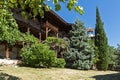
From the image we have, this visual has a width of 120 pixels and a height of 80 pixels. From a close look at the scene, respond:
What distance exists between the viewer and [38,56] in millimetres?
26391

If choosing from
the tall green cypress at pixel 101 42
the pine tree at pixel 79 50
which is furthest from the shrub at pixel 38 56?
the tall green cypress at pixel 101 42

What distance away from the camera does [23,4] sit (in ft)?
18.5

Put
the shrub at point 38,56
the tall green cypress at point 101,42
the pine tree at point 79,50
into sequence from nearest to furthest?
the shrub at point 38,56, the pine tree at point 79,50, the tall green cypress at point 101,42

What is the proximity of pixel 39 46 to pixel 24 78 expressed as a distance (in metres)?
7.74

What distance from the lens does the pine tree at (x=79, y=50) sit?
105 feet

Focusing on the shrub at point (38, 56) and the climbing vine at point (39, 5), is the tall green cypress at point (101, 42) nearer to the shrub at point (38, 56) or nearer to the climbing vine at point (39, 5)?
the shrub at point (38, 56)

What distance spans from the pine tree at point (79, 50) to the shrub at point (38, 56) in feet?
17.0

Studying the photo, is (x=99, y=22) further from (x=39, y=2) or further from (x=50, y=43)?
(x=39, y=2)

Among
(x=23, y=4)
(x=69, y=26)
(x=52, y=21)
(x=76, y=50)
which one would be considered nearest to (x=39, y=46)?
(x=76, y=50)

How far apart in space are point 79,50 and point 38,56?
7.65m

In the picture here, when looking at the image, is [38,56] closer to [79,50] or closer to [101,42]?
[79,50]

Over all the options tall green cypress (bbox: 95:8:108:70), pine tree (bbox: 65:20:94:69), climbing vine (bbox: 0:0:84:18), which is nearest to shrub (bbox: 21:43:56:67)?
pine tree (bbox: 65:20:94:69)

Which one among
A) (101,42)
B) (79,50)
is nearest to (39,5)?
(79,50)

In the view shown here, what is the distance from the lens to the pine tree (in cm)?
3197
